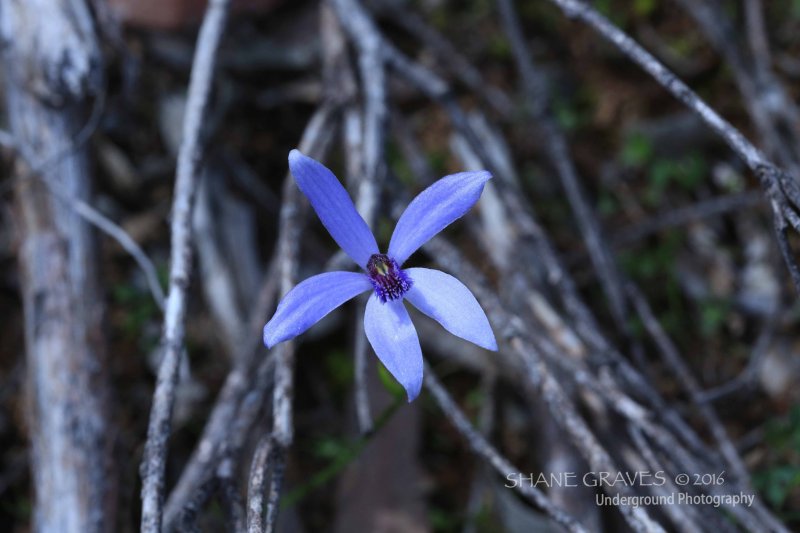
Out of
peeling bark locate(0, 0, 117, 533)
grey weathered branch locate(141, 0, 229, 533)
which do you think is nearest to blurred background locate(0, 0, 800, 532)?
peeling bark locate(0, 0, 117, 533)

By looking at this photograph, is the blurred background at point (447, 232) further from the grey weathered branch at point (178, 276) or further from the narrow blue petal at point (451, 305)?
the narrow blue petal at point (451, 305)

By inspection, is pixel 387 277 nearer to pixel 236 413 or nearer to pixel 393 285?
pixel 393 285

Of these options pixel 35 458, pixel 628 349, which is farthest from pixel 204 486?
pixel 628 349


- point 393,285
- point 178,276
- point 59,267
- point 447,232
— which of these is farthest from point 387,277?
point 447,232

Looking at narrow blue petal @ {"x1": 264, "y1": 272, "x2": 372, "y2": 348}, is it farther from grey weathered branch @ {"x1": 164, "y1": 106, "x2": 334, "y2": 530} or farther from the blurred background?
the blurred background

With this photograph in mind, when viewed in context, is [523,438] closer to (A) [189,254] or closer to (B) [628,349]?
(B) [628,349]

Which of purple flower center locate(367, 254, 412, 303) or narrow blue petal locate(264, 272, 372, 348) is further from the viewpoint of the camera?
purple flower center locate(367, 254, 412, 303)
